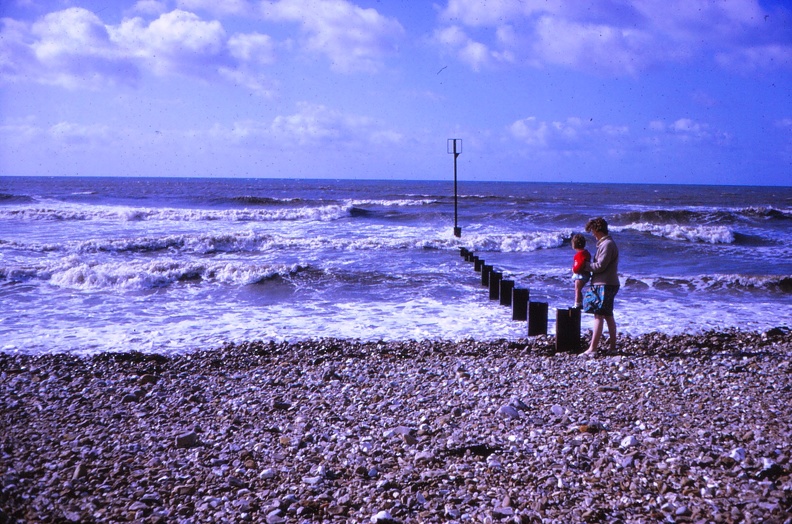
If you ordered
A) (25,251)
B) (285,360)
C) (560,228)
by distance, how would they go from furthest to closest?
(560,228), (25,251), (285,360)

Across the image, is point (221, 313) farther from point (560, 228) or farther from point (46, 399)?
point (560, 228)

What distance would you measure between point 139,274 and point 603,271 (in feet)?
35.3

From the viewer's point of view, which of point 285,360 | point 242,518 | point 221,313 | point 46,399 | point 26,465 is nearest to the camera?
point 242,518

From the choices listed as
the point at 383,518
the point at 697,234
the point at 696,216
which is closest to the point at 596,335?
the point at 383,518

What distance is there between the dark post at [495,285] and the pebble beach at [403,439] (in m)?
4.03

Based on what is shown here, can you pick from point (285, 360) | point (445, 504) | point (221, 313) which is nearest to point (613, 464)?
point (445, 504)

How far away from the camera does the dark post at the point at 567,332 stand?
24.6 feet

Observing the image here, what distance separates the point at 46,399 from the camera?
236 inches

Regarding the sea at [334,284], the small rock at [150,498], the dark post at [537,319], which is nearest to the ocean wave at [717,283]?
the sea at [334,284]

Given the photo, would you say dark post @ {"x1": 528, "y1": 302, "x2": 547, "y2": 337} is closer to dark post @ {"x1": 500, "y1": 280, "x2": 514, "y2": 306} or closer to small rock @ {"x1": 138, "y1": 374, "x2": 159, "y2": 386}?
dark post @ {"x1": 500, "y1": 280, "x2": 514, "y2": 306}

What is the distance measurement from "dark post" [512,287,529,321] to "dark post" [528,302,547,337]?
0.81m

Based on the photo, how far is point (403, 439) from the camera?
462 centimetres

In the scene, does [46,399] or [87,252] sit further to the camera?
[87,252]

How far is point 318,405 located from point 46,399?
9.41 ft
